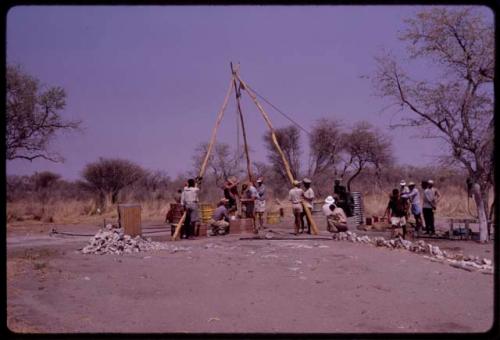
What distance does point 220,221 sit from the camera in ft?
60.3

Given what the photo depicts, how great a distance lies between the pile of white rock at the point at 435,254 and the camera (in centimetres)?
1185

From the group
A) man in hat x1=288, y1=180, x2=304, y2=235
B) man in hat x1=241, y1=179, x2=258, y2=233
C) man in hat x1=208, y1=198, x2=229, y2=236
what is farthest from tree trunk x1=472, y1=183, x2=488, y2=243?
man in hat x1=208, y1=198, x2=229, y2=236

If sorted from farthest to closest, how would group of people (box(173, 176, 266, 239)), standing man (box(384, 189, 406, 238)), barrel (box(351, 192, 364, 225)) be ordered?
barrel (box(351, 192, 364, 225)) → group of people (box(173, 176, 266, 239)) → standing man (box(384, 189, 406, 238))

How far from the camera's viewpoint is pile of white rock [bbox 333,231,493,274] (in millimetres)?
11852

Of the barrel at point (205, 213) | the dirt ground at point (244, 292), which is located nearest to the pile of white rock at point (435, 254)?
the dirt ground at point (244, 292)

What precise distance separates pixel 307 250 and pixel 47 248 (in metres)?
6.04

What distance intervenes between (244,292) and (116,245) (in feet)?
17.1

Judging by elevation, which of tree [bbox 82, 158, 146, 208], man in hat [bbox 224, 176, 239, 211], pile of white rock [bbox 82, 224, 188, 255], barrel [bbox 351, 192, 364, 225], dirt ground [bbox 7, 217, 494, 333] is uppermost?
tree [bbox 82, 158, 146, 208]

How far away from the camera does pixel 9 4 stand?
8.48 meters

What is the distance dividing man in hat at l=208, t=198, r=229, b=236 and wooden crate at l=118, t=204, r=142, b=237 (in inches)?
111

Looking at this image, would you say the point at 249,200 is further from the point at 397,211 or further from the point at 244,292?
the point at 244,292

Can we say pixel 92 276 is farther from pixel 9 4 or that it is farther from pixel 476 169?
pixel 476 169

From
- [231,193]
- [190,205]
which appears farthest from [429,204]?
[190,205]

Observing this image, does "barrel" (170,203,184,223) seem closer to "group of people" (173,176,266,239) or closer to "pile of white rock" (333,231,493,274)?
"group of people" (173,176,266,239)
